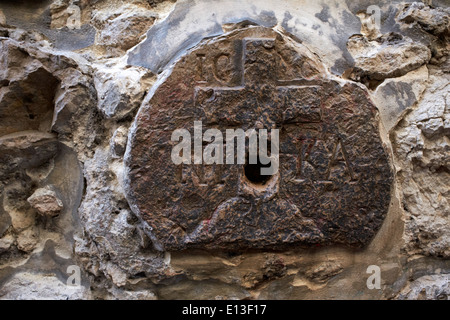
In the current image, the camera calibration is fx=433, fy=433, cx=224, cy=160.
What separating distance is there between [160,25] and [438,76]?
1.02 metres

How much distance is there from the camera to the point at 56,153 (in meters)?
1.59

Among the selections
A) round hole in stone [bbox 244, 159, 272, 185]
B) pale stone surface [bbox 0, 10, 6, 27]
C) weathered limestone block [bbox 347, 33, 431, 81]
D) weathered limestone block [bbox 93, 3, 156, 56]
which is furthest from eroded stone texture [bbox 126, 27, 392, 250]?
pale stone surface [bbox 0, 10, 6, 27]

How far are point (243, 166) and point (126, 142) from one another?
0.40m

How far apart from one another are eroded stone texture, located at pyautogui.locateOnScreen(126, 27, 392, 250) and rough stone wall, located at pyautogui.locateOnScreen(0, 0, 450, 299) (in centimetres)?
8

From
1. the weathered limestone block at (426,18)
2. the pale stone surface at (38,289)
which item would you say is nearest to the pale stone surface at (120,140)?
the pale stone surface at (38,289)

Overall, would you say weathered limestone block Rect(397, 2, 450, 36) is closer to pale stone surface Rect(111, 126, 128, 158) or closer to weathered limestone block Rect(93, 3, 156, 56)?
weathered limestone block Rect(93, 3, 156, 56)

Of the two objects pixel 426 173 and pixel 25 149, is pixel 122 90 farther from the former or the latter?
pixel 426 173

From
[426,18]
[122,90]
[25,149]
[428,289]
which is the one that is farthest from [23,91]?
[428,289]

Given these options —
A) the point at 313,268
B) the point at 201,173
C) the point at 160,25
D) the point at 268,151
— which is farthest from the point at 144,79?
the point at 313,268

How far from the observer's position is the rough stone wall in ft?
4.73

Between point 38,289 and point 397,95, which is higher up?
A: point 397,95

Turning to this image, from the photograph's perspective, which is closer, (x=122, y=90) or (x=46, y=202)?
(x=122, y=90)

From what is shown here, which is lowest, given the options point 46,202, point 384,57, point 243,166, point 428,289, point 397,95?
point 428,289

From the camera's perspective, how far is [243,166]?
137 cm
